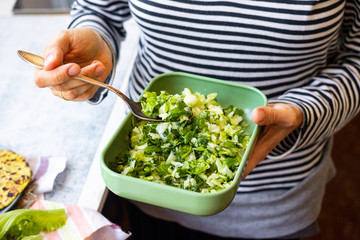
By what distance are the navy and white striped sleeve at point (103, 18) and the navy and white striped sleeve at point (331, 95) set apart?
39 centimetres

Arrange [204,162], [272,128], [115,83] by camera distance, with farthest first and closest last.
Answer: [115,83]
[272,128]
[204,162]

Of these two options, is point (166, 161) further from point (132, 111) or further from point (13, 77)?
point (13, 77)

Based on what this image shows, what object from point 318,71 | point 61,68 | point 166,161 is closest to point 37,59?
point 61,68

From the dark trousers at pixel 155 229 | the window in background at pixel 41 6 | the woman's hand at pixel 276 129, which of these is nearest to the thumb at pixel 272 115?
the woman's hand at pixel 276 129

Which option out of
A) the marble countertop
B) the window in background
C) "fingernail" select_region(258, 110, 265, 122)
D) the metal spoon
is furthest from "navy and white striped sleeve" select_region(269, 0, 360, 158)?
the window in background

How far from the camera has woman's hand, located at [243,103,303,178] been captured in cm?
76

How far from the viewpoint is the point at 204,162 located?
2.25 feet

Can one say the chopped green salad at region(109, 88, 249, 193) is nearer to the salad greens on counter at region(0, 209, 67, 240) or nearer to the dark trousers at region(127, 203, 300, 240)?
the salad greens on counter at region(0, 209, 67, 240)

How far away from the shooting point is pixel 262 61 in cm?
84

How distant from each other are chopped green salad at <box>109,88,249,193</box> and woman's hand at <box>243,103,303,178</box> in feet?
0.17

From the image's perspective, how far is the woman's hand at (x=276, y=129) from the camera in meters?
0.76

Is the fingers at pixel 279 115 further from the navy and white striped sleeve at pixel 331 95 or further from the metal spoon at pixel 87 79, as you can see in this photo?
the metal spoon at pixel 87 79

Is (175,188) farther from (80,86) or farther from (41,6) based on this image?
(41,6)

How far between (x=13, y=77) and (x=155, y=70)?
46 cm
